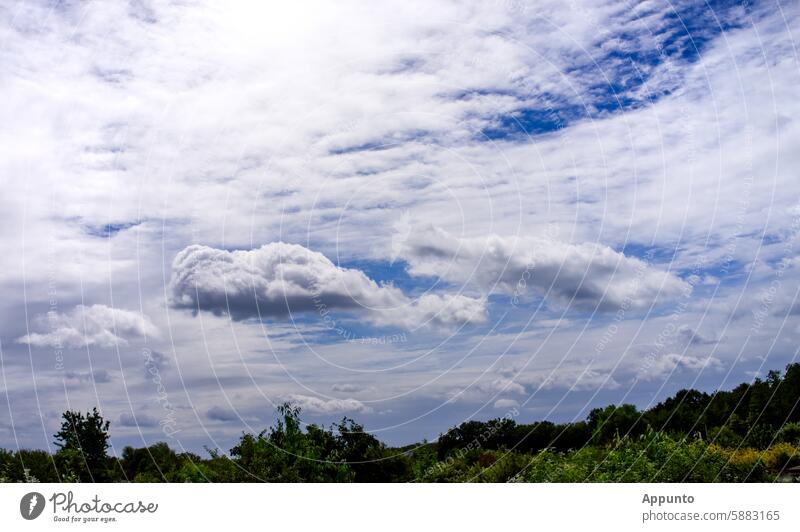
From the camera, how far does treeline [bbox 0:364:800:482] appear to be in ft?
66.4

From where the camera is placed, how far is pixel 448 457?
853 inches

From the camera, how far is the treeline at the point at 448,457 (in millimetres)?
20234
